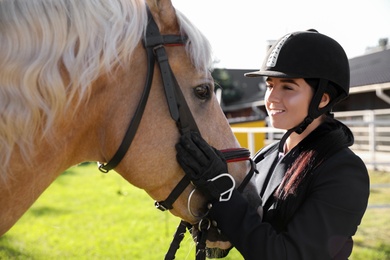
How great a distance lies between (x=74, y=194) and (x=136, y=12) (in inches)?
372

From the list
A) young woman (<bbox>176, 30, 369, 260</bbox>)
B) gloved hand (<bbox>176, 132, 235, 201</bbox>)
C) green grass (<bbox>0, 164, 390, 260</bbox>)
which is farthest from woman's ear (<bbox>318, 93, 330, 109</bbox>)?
green grass (<bbox>0, 164, 390, 260</bbox>)

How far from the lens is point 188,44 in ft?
4.90

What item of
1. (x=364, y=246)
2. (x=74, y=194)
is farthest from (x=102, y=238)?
(x=74, y=194)

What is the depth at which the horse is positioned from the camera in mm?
1185

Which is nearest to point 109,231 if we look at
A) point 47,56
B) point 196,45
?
point 196,45

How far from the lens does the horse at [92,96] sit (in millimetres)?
1185

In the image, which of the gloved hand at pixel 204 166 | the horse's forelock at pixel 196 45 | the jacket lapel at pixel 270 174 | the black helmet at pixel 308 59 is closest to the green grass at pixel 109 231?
the jacket lapel at pixel 270 174

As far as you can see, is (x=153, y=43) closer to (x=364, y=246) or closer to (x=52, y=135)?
(x=52, y=135)

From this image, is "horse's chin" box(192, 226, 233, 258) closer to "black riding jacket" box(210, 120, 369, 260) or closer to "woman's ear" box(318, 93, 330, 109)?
"black riding jacket" box(210, 120, 369, 260)

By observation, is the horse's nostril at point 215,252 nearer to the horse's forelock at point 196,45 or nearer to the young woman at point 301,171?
the young woman at point 301,171

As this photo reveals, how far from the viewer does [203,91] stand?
1527 millimetres

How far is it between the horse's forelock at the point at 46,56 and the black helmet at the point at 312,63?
2.69 ft

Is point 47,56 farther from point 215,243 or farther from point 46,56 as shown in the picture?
point 215,243

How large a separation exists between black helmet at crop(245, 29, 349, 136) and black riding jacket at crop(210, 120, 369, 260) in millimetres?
236
